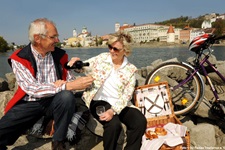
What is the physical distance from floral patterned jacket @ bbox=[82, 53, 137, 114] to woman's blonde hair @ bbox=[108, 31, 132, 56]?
0.24 m

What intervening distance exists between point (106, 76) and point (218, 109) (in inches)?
74.9

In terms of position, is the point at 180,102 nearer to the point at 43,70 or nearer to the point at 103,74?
the point at 103,74

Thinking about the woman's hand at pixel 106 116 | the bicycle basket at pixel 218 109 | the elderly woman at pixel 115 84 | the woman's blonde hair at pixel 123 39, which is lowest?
the bicycle basket at pixel 218 109

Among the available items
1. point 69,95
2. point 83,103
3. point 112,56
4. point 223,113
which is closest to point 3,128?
point 69,95

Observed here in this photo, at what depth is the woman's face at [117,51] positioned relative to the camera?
281 centimetres

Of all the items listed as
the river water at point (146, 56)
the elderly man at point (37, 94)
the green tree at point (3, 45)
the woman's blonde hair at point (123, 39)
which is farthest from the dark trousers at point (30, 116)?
the green tree at point (3, 45)

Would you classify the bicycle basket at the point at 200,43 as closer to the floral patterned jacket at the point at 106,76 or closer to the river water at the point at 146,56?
the floral patterned jacket at the point at 106,76

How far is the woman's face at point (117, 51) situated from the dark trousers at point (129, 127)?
0.64m

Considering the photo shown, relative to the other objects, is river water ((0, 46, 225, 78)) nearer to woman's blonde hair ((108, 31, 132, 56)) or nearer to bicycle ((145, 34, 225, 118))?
bicycle ((145, 34, 225, 118))

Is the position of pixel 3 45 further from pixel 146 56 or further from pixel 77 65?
pixel 77 65

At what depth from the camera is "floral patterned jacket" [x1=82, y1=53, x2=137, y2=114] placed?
9.23ft

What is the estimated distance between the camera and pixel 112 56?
2.89m

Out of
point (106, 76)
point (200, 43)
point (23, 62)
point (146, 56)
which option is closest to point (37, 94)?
point (23, 62)

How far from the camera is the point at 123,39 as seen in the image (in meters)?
2.84
